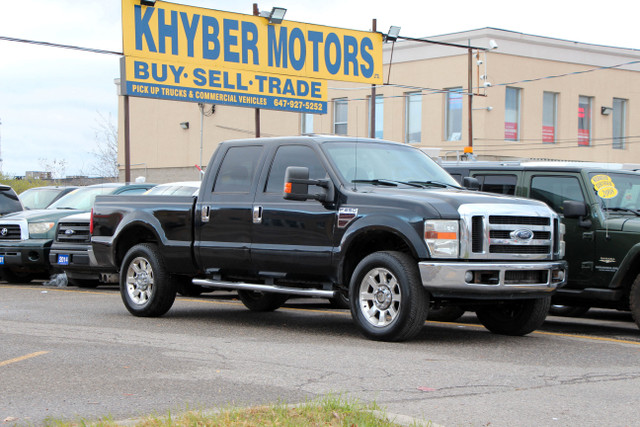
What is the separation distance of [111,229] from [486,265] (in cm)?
518

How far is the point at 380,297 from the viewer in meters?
9.00

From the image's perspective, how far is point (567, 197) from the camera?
1084 cm

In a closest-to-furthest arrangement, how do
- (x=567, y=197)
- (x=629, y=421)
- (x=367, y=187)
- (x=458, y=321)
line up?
1. (x=629, y=421)
2. (x=367, y=187)
3. (x=567, y=197)
4. (x=458, y=321)

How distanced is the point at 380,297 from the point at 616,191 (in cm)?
345

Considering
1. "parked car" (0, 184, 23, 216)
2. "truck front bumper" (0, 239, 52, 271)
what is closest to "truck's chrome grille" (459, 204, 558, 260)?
"truck front bumper" (0, 239, 52, 271)

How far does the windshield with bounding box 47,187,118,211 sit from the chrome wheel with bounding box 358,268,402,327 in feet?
31.3

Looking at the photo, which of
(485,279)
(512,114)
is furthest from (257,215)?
(512,114)

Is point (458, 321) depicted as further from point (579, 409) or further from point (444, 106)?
point (444, 106)

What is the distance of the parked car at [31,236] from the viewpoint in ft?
55.0

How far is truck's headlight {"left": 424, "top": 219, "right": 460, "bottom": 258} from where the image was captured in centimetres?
861

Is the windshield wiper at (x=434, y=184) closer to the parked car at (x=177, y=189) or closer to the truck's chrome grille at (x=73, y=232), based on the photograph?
the parked car at (x=177, y=189)

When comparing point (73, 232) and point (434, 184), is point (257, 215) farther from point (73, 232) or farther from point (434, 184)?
point (73, 232)

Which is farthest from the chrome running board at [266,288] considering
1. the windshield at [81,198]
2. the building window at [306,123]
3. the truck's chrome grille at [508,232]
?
the building window at [306,123]

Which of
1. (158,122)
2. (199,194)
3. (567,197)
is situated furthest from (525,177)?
(158,122)
